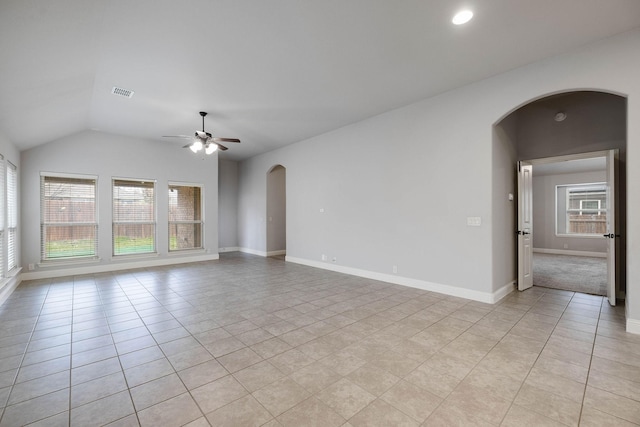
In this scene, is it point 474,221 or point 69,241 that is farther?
point 69,241

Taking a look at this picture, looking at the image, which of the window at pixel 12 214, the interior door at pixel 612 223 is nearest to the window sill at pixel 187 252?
the window at pixel 12 214

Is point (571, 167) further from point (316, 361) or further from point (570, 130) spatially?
point (316, 361)

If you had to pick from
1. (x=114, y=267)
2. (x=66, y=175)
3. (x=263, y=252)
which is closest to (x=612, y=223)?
(x=263, y=252)

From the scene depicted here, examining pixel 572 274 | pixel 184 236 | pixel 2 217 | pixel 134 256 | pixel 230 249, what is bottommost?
pixel 572 274

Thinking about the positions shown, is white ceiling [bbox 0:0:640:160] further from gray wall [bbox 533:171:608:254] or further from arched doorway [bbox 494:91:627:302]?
gray wall [bbox 533:171:608:254]

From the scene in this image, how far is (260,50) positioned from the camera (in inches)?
126

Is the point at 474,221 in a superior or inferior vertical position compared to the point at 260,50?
inferior

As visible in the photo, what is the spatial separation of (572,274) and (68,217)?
413 inches

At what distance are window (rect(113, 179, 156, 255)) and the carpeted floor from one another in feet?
27.3

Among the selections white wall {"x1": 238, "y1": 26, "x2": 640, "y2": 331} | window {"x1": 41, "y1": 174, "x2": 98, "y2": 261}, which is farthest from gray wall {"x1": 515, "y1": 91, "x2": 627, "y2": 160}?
window {"x1": 41, "y1": 174, "x2": 98, "y2": 261}

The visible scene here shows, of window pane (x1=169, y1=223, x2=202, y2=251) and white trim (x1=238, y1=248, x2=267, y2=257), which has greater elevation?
window pane (x1=169, y1=223, x2=202, y2=251)

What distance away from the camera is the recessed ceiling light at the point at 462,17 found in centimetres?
262

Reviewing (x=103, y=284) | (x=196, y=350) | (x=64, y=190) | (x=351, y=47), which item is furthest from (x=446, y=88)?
(x=64, y=190)

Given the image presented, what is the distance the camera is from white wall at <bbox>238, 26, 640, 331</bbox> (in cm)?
308
